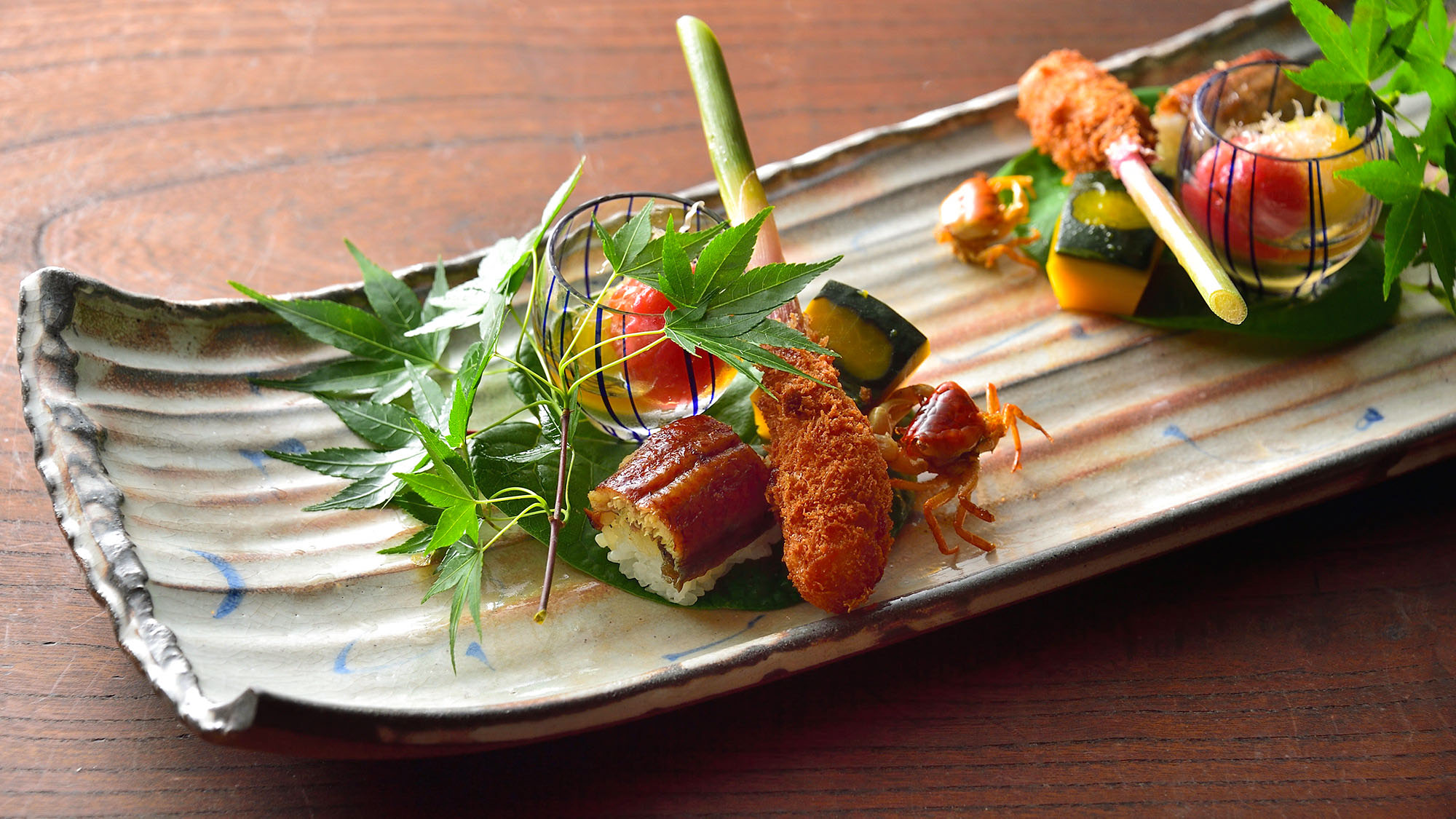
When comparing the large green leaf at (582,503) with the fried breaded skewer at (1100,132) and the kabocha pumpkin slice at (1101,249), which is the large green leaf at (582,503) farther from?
the fried breaded skewer at (1100,132)

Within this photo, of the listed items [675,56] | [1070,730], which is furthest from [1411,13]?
[675,56]

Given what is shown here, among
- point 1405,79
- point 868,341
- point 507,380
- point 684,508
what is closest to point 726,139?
point 868,341

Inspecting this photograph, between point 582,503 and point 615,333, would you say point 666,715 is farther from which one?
point 615,333

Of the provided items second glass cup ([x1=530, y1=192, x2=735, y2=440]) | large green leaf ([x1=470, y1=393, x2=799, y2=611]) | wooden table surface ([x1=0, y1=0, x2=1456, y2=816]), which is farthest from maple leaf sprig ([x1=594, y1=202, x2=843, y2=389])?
wooden table surface ([x1=0, y1=0, x2=1456, y2=816])

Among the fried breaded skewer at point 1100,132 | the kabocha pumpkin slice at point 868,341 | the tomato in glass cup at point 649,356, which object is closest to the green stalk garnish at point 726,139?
the kabocha pumpkin slice at point 868,341

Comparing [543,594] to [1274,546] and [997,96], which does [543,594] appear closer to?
[1274,546]
